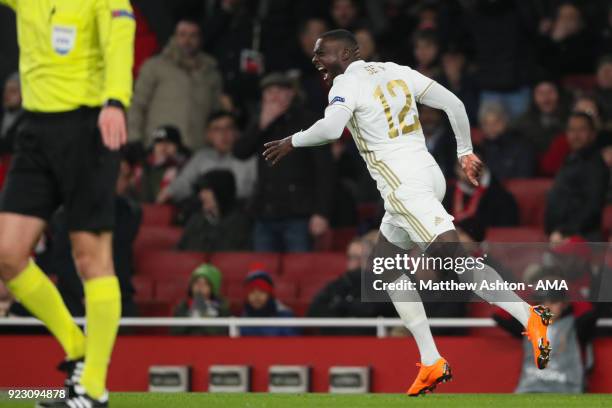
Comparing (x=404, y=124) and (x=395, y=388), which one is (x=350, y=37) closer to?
(x=404, y=124)

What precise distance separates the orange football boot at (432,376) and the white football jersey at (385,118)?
0.93m

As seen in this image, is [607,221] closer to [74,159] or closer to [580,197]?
[580,197]

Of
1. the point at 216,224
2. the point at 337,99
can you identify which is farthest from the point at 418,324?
the point at 216,224

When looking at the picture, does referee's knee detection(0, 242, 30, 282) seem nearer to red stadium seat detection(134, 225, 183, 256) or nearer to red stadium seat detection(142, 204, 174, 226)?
red stadium seat detection(134, 225, 183, 256)

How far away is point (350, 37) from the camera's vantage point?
25.4 feet

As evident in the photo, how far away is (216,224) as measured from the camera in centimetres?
1268

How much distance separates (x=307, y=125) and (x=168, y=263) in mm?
1681

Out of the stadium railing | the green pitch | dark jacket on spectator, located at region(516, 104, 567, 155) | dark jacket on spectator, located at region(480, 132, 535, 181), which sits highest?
dark jacket on spectator, located at region(516, 104, 567, 155)

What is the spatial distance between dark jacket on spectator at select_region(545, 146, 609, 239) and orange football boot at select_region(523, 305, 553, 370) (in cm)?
379

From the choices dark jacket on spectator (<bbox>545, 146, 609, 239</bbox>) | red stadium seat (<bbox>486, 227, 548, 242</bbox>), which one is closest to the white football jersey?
dark jacket on spectator (<bbox>545, 146, 609, 239</bbox>)

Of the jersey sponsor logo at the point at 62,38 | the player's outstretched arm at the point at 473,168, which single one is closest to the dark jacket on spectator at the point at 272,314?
the player's outstretched arm at the point at 473,168

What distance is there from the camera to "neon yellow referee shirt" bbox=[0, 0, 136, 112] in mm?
6621

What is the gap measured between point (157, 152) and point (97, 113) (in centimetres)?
680

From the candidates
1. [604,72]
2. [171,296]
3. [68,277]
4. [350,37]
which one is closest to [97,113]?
[350,37]
